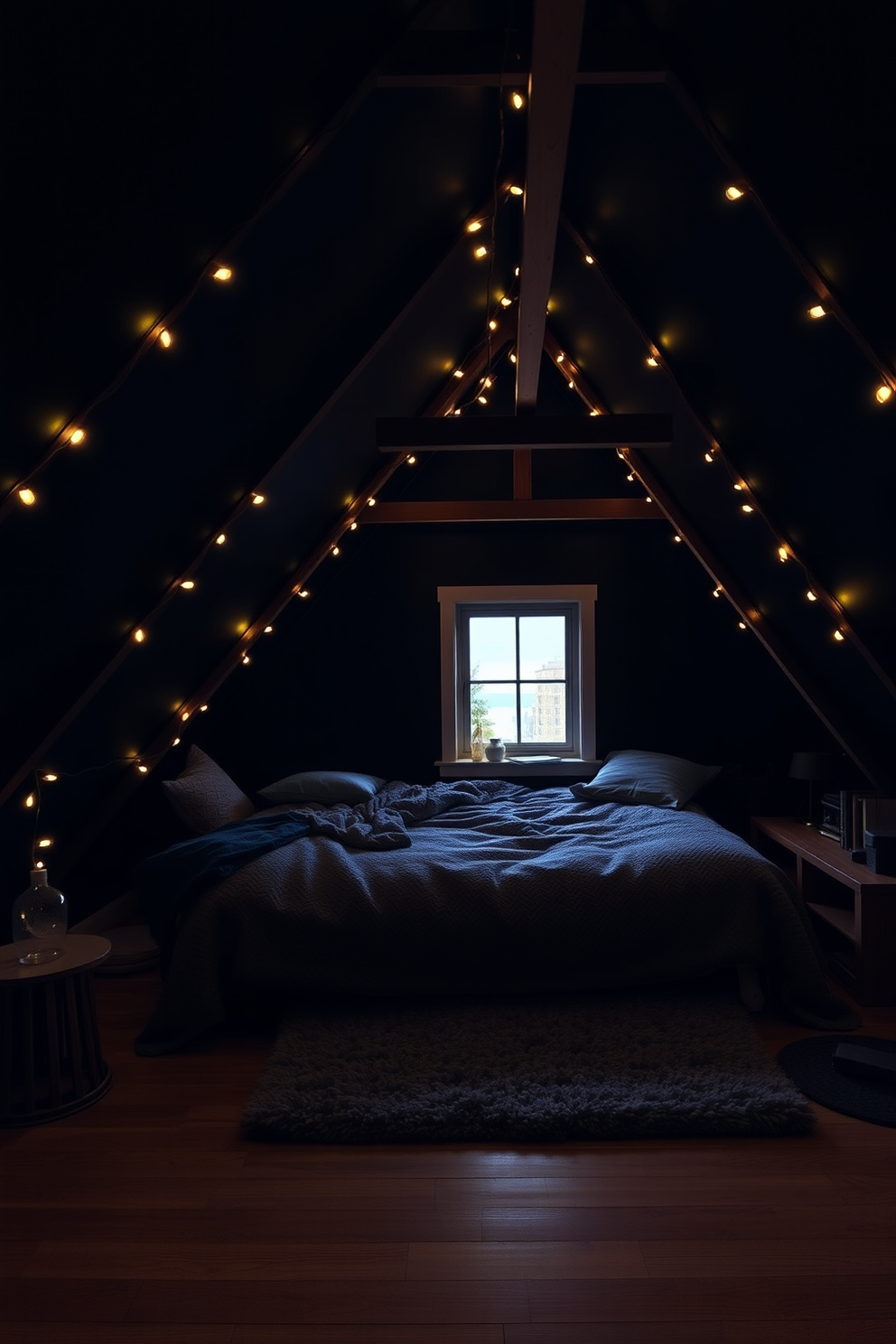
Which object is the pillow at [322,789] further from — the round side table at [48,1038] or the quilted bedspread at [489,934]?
the round side table at [48,1038]

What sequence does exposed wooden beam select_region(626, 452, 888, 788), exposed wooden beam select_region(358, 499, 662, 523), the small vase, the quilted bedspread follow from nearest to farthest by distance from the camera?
1. the small vase
2. the quilted bedspread
3. exposed wooden beam select_region(626, 452, 888, 788)
4. exposed wooden beam select_region(358, 499, 662, 523)

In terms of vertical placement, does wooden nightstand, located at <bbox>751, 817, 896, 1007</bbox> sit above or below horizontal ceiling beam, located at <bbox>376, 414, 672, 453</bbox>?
below

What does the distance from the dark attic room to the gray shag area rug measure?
15 mm

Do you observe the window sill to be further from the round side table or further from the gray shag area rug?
the round side table

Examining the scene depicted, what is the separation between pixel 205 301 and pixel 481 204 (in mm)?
1540

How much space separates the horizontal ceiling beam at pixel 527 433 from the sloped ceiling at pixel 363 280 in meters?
0.27

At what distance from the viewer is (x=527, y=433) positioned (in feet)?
10.4

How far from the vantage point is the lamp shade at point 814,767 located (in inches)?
169

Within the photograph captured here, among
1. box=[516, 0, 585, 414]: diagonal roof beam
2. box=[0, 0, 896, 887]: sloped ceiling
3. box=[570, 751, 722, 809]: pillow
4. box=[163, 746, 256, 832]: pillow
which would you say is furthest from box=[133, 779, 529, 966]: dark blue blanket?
box=[516, 0, 585, 414]: diagonal roof beam

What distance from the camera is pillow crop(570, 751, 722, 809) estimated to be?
436 centimetres

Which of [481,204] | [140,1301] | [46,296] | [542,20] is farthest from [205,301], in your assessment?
[140,1301]

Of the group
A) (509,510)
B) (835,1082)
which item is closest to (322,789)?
(509,510)

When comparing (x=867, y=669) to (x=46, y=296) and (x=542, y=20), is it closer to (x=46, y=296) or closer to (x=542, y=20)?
(x=542, y=20)

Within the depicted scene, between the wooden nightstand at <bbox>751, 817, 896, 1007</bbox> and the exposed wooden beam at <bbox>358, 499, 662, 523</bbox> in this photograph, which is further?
the exposed wooden beam at <bbox>358, 499, 662, 523</bbox>
